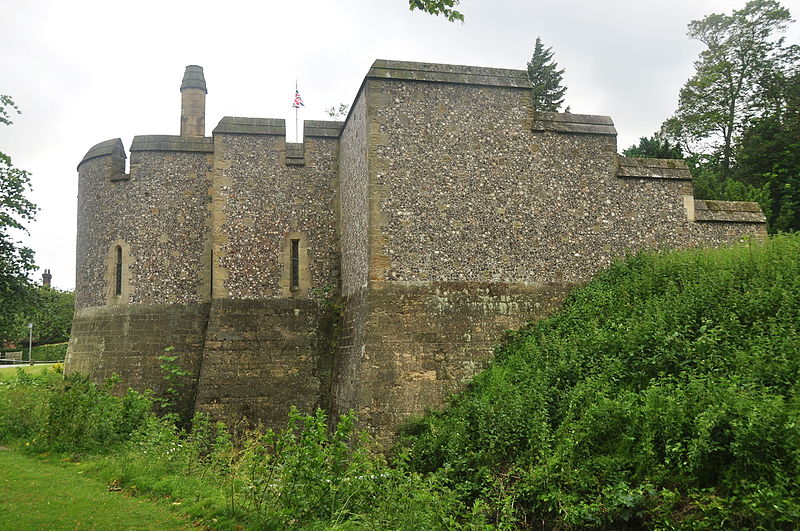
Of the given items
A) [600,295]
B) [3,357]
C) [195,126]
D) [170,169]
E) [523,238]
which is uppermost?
[195,126]

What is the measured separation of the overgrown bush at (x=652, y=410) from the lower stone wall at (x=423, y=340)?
45 cm

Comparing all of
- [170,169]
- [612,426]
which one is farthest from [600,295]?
[170,169]

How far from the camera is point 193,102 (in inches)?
621

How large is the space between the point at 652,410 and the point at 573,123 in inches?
303

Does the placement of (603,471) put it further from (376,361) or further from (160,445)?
(160,445)

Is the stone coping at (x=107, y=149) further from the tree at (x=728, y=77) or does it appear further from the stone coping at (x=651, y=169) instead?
the tree at (x=728, y=77)

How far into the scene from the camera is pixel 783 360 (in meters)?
6.77

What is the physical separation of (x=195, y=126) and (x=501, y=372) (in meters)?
10.5

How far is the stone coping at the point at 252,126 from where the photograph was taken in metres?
14.0

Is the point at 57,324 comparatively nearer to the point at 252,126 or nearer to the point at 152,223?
the point at 152,223

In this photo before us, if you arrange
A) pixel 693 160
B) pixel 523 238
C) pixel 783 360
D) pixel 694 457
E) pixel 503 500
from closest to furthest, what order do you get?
pixel 694 457 < pixel 783 360 < pixel 503 500 < pixel 523 238 < pixel 693 160

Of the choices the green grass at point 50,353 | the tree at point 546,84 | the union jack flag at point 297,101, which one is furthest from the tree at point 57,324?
the tree at point 546,84

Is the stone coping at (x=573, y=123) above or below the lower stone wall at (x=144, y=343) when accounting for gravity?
above

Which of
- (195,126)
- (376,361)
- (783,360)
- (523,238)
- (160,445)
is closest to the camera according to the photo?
(783,360)
